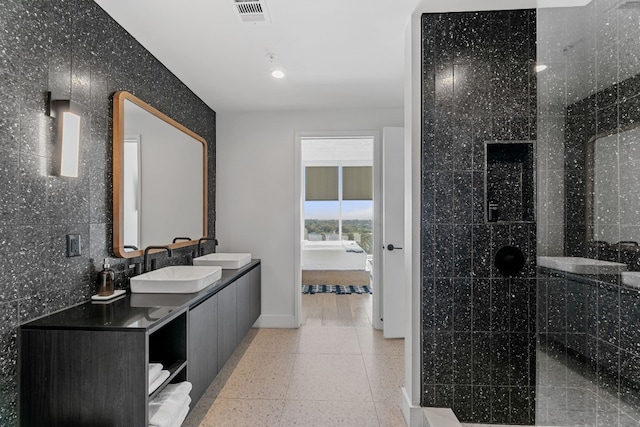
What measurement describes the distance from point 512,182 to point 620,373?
1.31 metres

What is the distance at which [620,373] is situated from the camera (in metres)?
0.99

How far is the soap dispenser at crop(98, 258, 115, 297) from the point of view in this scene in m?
1.94

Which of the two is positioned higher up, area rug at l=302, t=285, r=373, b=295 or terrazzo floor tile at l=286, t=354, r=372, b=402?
area rug at l=302, t=285, r=373, b=295

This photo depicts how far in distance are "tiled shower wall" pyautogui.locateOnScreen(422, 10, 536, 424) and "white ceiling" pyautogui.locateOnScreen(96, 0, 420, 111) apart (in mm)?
439

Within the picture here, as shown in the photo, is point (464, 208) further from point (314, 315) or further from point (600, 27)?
point (314, 315)

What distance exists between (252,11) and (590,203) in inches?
75.7

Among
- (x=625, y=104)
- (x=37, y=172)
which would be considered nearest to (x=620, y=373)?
(x=625, y=104)

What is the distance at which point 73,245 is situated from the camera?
1.78 m

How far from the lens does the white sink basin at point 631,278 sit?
912 millimetres

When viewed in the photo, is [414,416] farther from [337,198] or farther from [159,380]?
[337,198]

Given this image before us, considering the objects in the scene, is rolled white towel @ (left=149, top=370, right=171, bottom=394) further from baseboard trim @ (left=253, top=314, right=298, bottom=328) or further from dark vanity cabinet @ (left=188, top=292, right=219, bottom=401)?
baseboard trim @ (left=253, top=314, right=298, bottom=328)

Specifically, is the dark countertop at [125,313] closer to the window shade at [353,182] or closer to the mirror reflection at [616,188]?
the mirror reflection at [616,188]

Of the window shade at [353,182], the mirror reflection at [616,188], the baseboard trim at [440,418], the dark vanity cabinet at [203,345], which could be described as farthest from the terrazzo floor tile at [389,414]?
the window shade at [353,182]

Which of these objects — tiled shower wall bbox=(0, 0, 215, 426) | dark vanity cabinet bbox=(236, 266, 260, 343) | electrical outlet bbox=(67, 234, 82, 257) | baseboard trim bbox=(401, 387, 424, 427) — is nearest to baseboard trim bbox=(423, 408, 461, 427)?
baseboard trim bbox=(401, 387, 424, 427)
